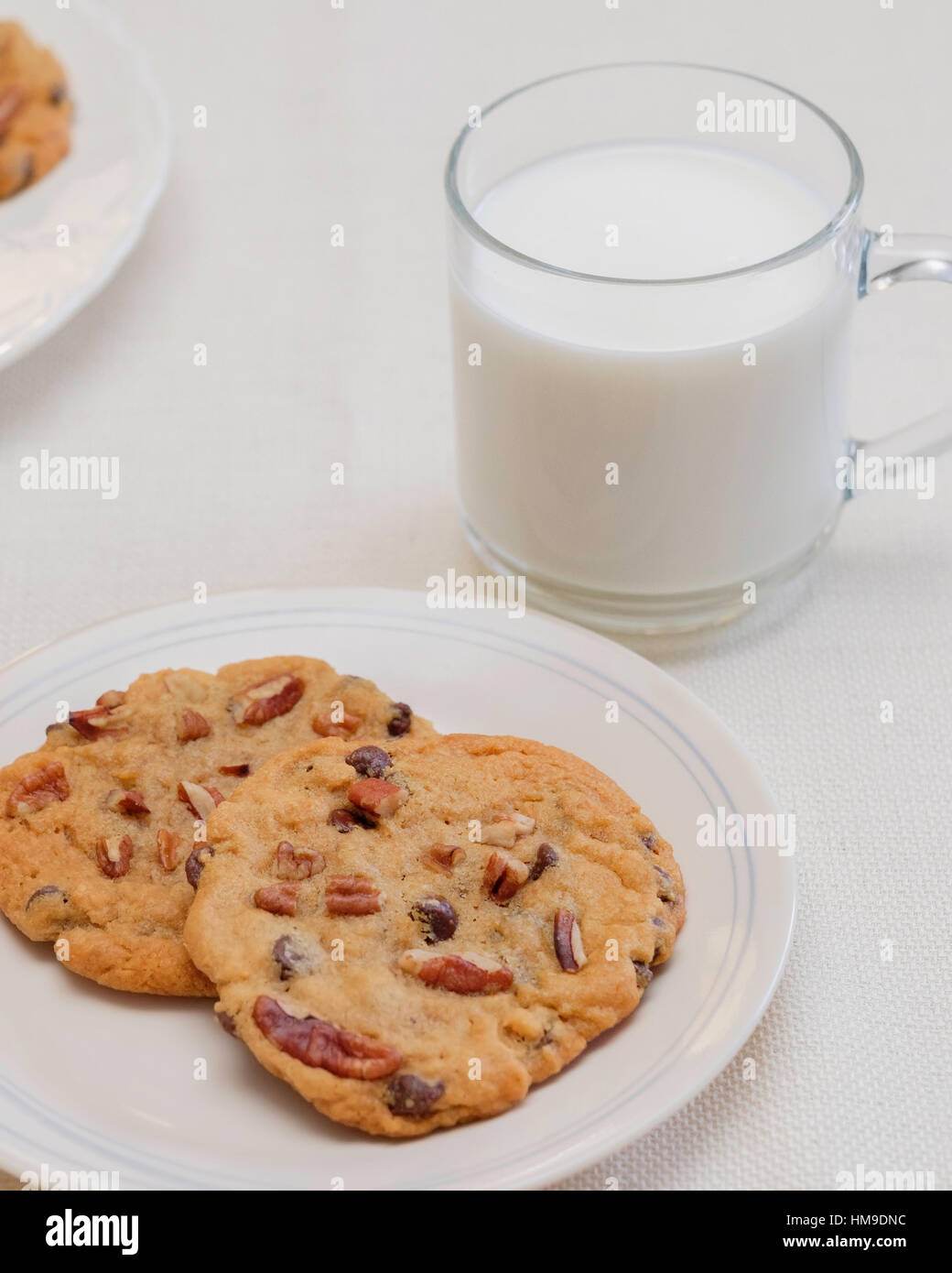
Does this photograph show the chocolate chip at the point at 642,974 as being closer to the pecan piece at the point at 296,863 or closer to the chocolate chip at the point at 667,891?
the chocolate chip at the point at 667,891

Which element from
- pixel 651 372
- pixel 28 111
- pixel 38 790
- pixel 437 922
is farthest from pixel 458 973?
pixel 28 111

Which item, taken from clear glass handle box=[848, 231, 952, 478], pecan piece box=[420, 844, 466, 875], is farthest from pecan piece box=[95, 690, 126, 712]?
clear glass handle box=[848, 231, 952, 478]

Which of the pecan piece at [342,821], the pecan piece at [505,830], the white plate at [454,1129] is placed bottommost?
the white plate at [454,1129]

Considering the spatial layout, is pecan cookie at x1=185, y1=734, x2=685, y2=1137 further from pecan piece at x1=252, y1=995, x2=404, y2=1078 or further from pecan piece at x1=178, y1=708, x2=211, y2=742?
pecan piece at x1=178, y1=708, x2=211, y2=742

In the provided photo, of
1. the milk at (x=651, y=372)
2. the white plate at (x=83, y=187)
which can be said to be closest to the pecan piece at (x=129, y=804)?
the milk at (x=651, y=372)

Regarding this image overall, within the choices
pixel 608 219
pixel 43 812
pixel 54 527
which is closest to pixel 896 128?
pixel 608 219
